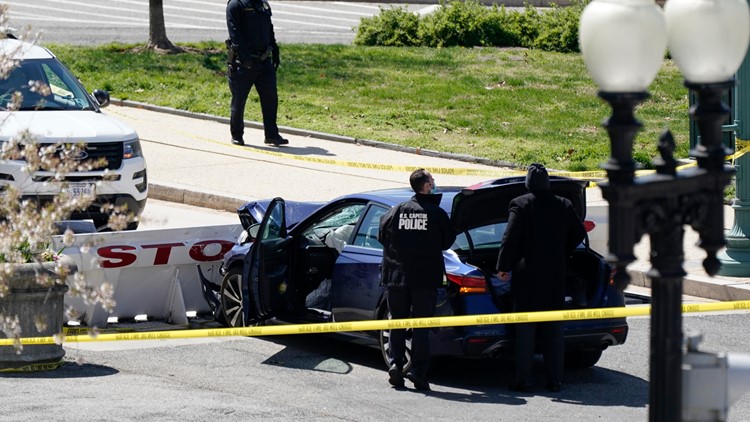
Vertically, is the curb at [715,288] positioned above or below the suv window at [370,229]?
below

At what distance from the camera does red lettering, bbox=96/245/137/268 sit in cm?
1220

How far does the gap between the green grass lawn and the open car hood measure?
770cm

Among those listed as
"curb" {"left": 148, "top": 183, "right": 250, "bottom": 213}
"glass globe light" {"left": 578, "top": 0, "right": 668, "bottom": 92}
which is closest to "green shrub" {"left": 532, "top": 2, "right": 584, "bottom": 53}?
"curb" {"left": 148, "top": 183, "right": 250, "bottom": 213}

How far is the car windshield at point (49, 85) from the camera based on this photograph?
14961 millimetres

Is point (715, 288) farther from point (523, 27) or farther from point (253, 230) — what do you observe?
point (523, 27)

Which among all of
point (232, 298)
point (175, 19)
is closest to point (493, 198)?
point (232, 298)

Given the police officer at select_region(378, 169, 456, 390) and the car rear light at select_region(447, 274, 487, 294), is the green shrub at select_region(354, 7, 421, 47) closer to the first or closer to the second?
the police officer at select_region(378, 169, 456, 390)

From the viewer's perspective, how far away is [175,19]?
3788cm

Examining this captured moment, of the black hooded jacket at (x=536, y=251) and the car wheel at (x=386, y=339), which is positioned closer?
the black hooded jacket at (x=536, y=251)

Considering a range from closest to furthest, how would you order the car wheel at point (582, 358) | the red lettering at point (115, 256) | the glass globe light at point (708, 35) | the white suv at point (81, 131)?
1. the glass globe light at point (708, 35)
2. the car wheel at point (582, 358)
3. the red lettering at point (115, 256)
4. the white suv at point (81, 131)

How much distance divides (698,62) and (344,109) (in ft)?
55.1

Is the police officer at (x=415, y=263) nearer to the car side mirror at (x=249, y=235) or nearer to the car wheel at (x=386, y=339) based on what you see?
the car wheel at (x=386, y=339)

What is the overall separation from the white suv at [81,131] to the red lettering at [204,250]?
1.77 m

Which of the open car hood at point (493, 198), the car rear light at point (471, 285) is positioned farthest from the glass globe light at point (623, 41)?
the open car hood at point (493, 198)
